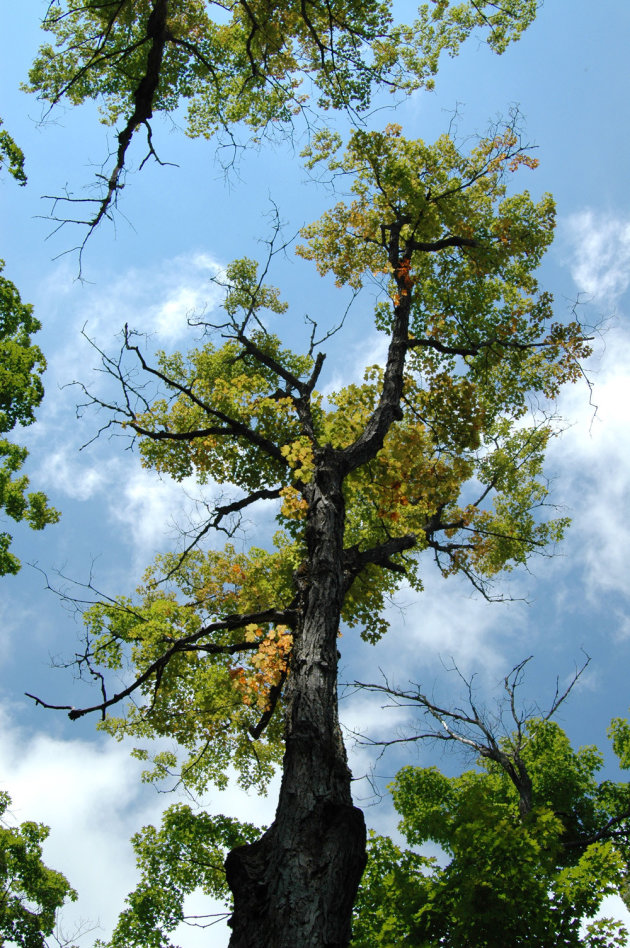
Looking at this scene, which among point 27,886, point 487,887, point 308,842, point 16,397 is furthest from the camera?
point 27,886

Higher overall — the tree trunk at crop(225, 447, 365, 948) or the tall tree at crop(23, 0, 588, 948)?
the tall tree at crop(23, 0, 588, 948)

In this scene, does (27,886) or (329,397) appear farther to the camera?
(27,886)

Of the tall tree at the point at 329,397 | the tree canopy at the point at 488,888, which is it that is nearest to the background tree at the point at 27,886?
the tall tree at the point at 329,397

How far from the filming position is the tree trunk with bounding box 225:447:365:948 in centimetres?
288

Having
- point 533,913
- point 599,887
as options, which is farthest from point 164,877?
point 599,887

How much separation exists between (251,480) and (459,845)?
240 inches

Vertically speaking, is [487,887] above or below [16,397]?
below

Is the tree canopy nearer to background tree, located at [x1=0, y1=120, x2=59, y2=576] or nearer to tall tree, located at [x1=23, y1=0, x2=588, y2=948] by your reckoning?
tall tree, located at [x1=23, y1=0, x2=588, y2=948]

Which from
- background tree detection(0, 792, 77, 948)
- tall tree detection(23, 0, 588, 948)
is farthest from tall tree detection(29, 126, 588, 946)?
background tree detection(0, 792, 77, 948)

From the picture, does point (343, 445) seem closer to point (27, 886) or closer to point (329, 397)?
point (329, 397)

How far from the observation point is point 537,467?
52.5 ft

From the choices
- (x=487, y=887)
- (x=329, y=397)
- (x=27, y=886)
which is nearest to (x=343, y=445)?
(x=329, y=397)

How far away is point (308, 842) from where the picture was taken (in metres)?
3.19

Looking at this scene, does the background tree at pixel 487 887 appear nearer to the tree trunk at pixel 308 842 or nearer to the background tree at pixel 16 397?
the tree trunk at pixel 308 842
